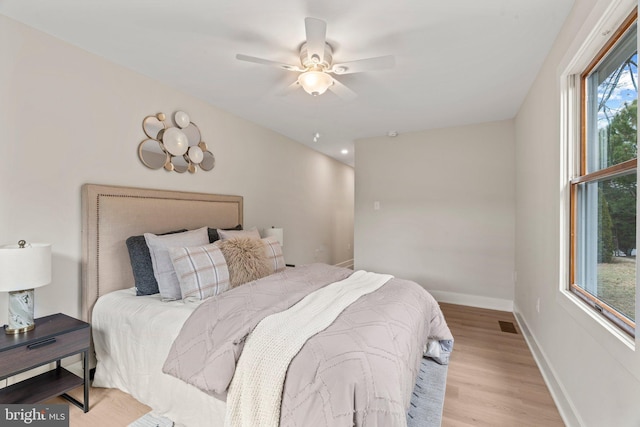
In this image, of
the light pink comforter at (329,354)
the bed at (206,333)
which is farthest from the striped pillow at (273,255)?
the light pink comforter at (329,354)

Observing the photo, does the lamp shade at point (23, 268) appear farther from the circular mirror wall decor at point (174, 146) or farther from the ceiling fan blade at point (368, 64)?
the ceiling fan blade at point (368, 64)

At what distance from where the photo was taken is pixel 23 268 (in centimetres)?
155

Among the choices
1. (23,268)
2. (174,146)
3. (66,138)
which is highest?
(174,146)

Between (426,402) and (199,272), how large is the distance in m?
1.73

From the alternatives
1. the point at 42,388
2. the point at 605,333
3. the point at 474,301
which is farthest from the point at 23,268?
the point at 474,301

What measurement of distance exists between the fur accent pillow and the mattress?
39 centimetres

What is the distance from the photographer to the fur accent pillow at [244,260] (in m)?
2.23

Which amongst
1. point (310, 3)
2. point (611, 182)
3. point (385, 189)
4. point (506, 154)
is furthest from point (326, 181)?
point (611, 182)

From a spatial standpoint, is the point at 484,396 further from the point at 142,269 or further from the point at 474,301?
the point at 142,269

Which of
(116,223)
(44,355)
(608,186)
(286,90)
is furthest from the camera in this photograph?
(286,90)

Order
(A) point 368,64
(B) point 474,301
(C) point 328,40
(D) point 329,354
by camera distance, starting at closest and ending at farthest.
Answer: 1. (D) point 329,354
2. (A) point 368,64
3. (C) point 328,40
4. (B) point 474,301

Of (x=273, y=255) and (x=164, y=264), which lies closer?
(x=164, y=264)

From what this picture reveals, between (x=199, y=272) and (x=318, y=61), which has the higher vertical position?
(x=318, y=61)

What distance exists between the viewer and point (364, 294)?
2.01 meters
